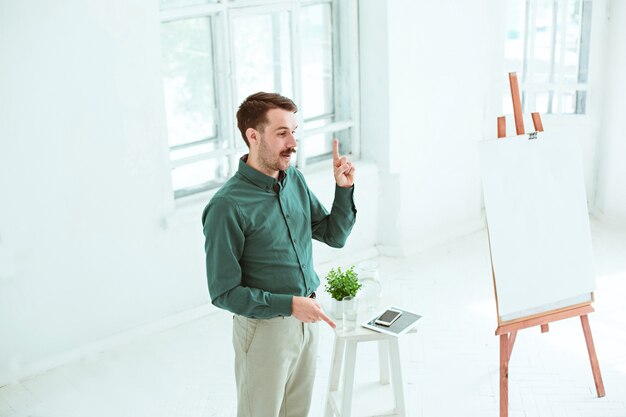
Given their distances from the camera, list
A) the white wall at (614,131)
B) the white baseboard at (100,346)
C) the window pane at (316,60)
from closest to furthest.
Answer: the white baseboard at (100,346) < the window pane at (316,60) < the white wall at (614,131)

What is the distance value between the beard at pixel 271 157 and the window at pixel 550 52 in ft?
15.2

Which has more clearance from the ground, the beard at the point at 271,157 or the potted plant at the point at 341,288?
the beard at the point at 271,157

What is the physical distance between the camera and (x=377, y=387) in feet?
15.1

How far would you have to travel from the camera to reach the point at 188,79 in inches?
224

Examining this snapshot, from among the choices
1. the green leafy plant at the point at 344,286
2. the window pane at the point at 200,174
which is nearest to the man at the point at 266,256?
the green leafy plant at the point at 344,286

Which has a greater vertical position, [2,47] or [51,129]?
[2,47]

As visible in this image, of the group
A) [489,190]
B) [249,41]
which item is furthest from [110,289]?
[489,190]

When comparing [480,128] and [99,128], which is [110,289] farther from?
[480,128]

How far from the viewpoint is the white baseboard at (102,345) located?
501 centimetres

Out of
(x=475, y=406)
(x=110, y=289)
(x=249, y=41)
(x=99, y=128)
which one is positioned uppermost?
(x=249, y=41)

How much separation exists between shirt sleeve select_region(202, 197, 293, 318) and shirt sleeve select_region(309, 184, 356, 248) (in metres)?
0.53

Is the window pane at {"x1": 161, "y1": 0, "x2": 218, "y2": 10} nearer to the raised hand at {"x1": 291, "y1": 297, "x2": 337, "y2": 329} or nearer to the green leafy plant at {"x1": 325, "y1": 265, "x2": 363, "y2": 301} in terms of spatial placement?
the green leafy plant at {"x1": 325, "y1": 265, "x2": 363, "y2": 301}

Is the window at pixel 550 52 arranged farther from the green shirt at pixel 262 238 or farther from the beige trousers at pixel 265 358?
the beige trousers at pixel 265 358

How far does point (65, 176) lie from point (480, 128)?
12.2ft
